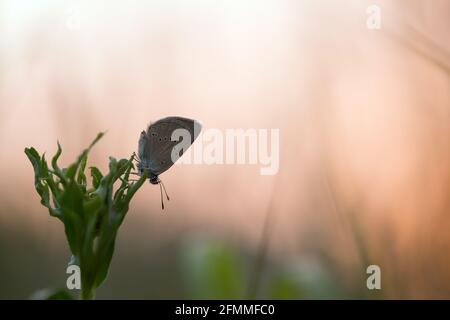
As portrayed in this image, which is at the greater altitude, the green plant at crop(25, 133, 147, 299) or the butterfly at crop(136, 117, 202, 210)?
the butterfly at crop(136, 117, 202, 210)

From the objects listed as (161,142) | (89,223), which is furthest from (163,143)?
(89,223)

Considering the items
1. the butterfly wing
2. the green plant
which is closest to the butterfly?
the butterfly wing

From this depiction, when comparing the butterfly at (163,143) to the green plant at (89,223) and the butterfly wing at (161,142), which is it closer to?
the butterfly wing at (161,142)

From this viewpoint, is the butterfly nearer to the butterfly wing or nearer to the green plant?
the butterfly wing

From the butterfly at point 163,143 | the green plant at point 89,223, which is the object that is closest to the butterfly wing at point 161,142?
the butterfly at point 163,143

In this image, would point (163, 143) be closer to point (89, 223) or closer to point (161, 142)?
point (161, 142)

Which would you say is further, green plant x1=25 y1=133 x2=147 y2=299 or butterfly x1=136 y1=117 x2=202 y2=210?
butterfly x1=136 y1=117 x2=202 y2=210
